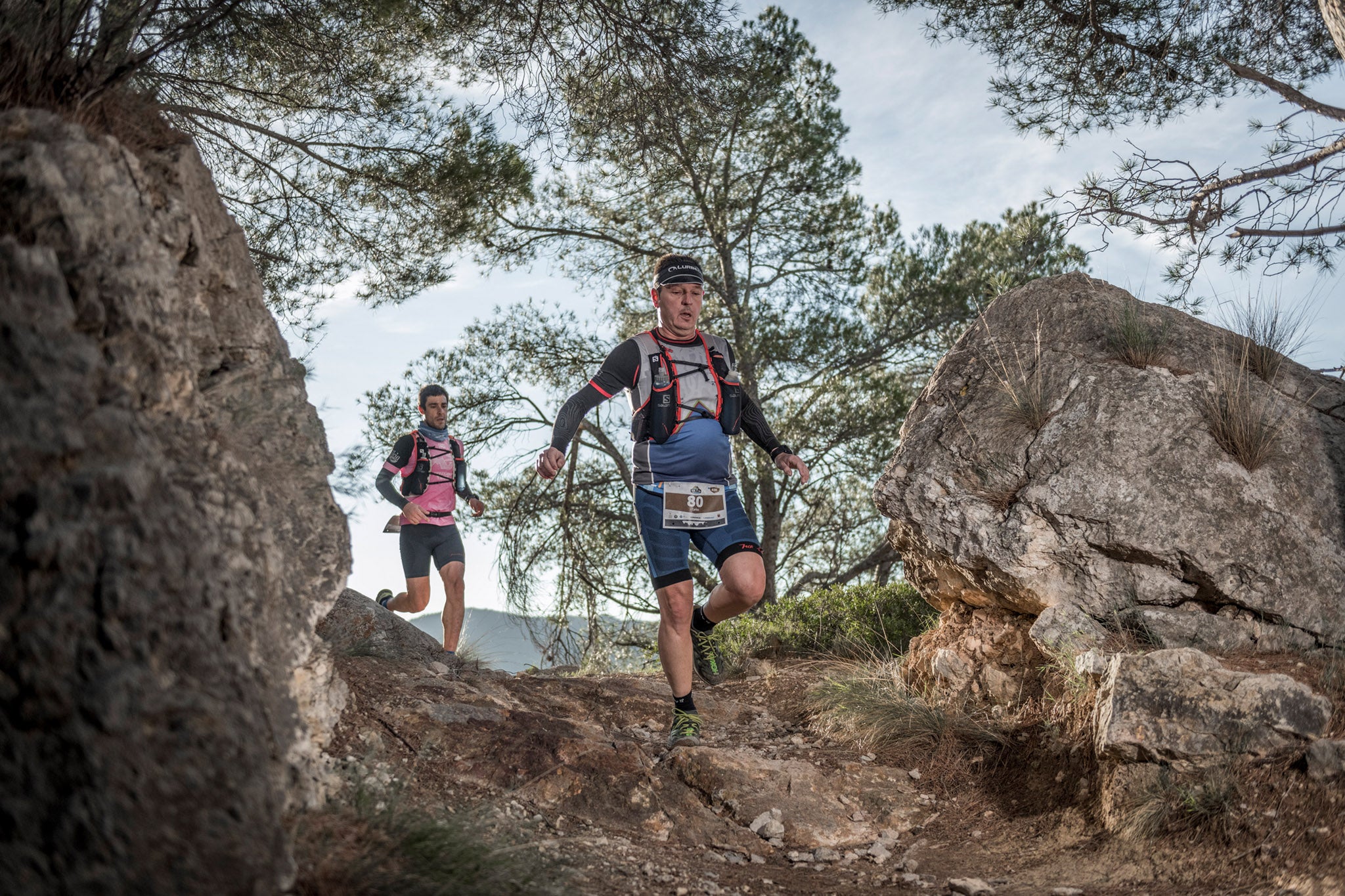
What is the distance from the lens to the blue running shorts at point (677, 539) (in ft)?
15.2

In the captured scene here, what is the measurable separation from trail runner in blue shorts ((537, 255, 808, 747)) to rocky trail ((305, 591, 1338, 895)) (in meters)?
→ 0.54

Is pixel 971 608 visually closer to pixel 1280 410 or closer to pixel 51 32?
pixel 1280 410

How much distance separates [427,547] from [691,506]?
3.08 m

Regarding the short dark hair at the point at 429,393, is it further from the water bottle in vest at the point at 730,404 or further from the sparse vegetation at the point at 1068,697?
the sparse vegetation at the point at 1068,697

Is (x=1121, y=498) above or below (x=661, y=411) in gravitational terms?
below

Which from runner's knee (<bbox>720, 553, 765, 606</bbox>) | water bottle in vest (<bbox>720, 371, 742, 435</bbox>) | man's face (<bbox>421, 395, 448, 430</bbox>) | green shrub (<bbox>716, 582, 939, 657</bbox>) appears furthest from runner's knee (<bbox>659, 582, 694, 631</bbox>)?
man's face (<bbox>421, 395, 448, 430</bbox>)

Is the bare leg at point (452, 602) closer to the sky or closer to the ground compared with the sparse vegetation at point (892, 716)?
closer to the sky

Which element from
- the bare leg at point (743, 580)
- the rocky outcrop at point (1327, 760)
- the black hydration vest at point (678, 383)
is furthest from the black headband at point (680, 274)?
the rocky outcrop at point (1327, 760)

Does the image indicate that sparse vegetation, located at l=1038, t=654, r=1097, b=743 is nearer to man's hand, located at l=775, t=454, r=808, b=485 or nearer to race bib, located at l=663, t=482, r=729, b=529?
man's hand, located at l=775, t=454, r=808, b=485

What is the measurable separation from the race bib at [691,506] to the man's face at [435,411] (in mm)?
3177

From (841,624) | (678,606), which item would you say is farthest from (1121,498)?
(841,624)

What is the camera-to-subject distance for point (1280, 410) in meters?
4.79

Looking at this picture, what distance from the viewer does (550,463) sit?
4.33 metres

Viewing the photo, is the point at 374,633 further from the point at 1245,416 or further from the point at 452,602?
the point at 1245,416
